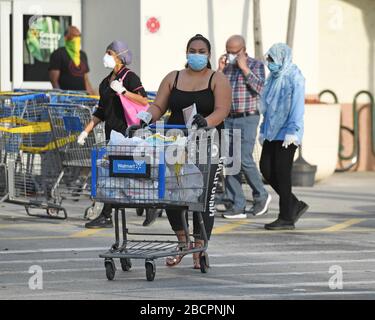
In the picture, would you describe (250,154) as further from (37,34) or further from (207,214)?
(37,34)

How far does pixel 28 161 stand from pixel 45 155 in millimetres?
206

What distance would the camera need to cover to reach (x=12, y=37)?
20281 mm

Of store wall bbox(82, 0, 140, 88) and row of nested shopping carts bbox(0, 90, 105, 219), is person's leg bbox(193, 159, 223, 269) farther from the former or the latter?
store wall bbox(82, 0, 140, 88)

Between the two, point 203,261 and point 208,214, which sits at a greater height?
point 208,214

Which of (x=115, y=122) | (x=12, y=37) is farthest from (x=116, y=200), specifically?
(x=12, y=37)

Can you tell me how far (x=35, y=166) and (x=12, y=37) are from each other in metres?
6.52

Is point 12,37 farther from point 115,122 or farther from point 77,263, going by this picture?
point 77,263

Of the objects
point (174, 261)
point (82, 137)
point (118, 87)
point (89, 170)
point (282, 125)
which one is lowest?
point (174, 261)

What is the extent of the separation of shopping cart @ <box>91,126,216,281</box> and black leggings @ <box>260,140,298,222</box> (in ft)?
9.58

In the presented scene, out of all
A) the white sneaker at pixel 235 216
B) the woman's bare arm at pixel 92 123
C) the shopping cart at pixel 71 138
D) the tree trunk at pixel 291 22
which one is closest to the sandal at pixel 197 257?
the woman's bare arm at pixel 92 123

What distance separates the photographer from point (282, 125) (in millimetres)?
12922

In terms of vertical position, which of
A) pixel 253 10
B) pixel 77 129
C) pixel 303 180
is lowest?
pixel 303 180

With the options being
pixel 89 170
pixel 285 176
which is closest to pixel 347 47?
pixel 89 170

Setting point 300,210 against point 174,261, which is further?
point 300,210
